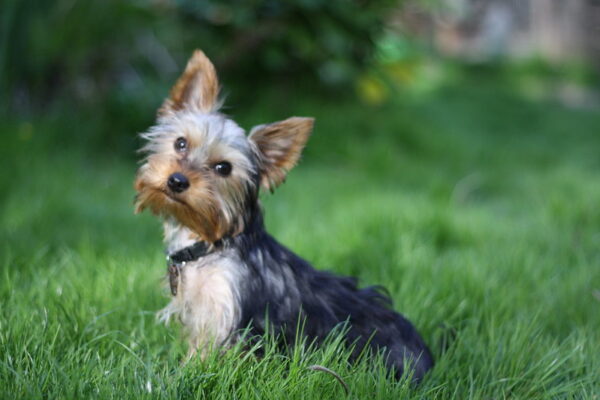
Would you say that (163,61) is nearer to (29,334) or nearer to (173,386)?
(29,334)

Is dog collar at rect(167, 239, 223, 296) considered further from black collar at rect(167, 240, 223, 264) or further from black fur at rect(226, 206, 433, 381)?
black fur at rect(226, 206, 433, 381)

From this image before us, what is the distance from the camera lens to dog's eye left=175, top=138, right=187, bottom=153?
306 centimetres

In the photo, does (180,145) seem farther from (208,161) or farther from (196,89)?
(196,89)

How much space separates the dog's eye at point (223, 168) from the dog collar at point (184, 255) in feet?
1.10

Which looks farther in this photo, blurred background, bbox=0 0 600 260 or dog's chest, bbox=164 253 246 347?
blurred background, bbox=0 0 600 260

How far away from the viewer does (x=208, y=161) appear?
2.98 meters

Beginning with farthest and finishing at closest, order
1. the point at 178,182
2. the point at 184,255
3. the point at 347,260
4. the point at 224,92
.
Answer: the point at 224,92 → the point at 347,260 → the point at 184,255 → the point at 178,182

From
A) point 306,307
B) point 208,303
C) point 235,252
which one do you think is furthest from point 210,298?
point 306,307

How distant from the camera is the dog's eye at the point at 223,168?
2986 millimetres

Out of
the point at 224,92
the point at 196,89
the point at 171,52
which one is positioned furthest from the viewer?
the point at 171,52

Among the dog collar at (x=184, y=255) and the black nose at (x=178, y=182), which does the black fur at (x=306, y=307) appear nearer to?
the dog collar at (x=184, y=255)

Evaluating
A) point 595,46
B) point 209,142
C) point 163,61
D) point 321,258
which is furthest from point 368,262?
point 595,46

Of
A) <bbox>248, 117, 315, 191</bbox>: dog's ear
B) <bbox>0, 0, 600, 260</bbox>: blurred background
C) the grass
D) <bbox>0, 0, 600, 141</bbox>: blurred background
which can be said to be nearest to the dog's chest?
the grass

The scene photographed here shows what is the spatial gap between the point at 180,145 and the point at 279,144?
0.50 m
